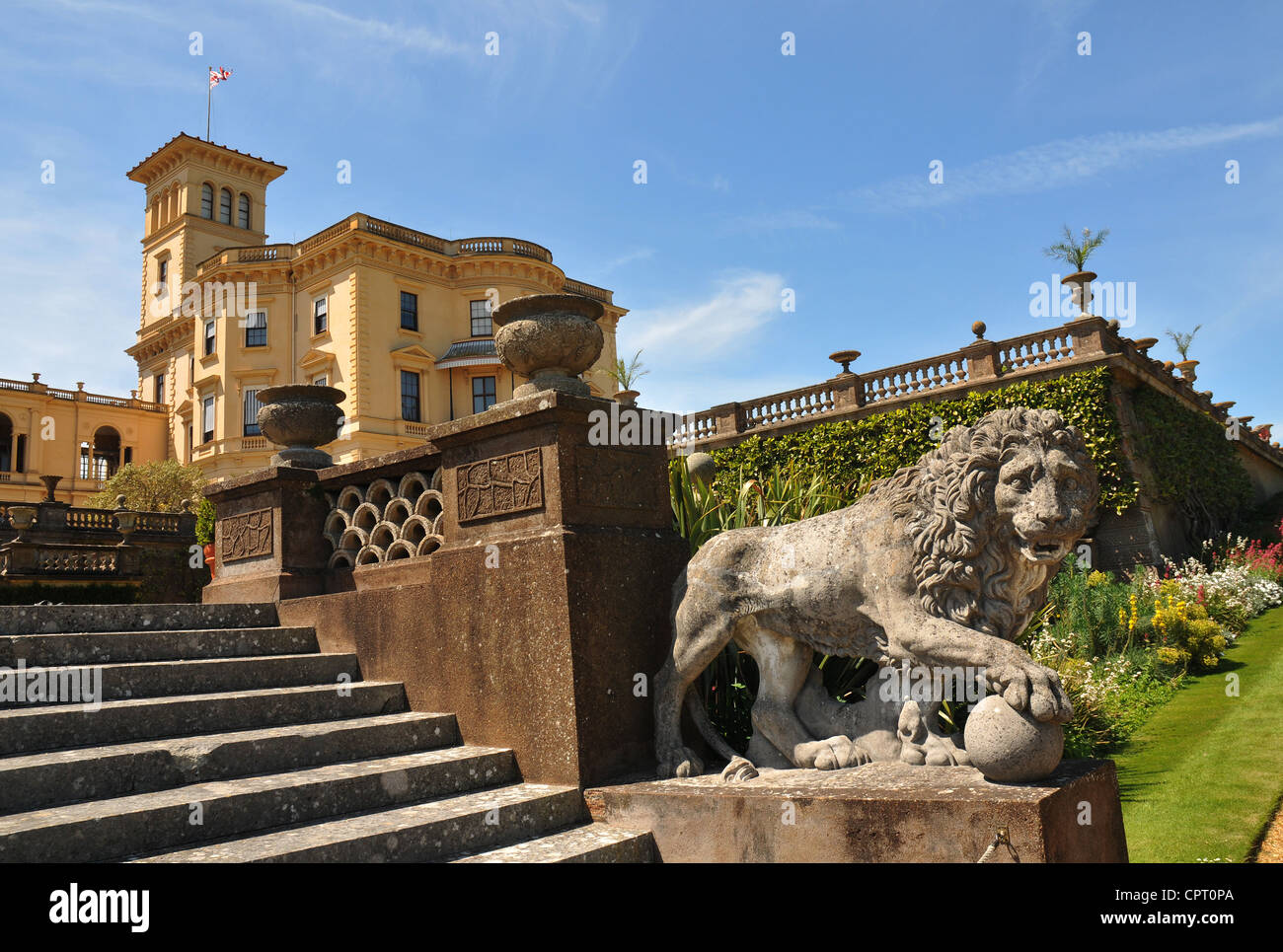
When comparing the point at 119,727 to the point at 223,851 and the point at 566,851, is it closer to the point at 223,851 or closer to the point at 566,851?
the point at 223,851

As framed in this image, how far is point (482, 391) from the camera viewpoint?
3647 centimetres

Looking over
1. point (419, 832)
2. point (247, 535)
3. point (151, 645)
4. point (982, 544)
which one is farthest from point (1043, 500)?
point (247, 535)

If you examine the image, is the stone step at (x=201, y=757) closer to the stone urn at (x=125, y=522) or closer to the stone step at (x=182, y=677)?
the stone step at (x=182, y=677)

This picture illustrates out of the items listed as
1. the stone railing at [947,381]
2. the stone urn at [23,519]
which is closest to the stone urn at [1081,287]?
the stone railing at [947,381]

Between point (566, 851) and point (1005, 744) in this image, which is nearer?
point (1005, 744)

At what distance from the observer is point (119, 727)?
3982mm

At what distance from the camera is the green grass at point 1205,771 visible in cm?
504

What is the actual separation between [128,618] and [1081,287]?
18207mm

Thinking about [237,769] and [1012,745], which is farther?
[237,769]

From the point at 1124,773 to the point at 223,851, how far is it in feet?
20.3

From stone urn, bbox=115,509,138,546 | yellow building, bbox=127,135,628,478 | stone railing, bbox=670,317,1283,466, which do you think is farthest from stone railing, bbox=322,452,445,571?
yellow building, bbox=127,135,628,478

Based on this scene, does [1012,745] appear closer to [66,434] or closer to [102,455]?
[66,434]
